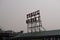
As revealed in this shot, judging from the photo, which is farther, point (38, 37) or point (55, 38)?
point (38, 37)

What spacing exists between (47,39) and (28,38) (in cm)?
431

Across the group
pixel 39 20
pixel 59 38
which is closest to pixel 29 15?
pixel 39 20

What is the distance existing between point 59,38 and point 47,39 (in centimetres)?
197

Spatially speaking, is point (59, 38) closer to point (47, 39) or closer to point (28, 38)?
point (47, 39)

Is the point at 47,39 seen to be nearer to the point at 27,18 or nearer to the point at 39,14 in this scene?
the point at 39,14

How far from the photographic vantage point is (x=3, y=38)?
27453 millimetres

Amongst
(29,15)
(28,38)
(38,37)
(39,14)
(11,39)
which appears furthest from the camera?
(11,39)

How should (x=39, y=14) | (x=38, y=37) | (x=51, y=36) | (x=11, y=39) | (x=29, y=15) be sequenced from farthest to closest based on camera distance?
(x=11, y=39), (x=29, y=15), (x=39, y=14), (x=38, y=37), (x=51, y=36)

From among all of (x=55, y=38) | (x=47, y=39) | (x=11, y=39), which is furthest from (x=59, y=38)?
(x=11, y=39)

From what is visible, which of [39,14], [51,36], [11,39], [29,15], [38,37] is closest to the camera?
[51,36]

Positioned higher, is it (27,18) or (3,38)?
(27,18)

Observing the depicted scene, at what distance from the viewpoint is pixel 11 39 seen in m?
26.8

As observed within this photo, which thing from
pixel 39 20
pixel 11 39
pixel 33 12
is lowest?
pixel 11 39

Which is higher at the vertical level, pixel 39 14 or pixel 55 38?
pixel 39 14
